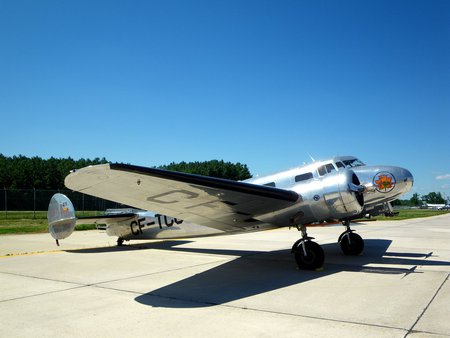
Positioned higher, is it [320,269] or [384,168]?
[384,168]

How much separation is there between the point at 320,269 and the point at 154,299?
14.0ft

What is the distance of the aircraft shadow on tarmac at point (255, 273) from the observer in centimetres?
634

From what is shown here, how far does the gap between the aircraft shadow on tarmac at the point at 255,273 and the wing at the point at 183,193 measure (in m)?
1.38

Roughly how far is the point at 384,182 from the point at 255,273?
378 cm

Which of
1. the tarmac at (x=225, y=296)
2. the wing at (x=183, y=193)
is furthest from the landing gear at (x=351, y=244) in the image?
the wing at (x=183, y=193)

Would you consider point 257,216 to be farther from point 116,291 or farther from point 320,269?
point 116,291

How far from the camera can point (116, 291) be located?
6973 mm

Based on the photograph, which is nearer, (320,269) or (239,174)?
(320,269)

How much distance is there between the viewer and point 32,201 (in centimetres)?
3198

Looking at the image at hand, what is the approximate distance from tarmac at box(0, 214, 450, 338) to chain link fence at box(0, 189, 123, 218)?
2253 centimetres

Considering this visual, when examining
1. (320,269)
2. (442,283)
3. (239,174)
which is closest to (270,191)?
(320,269)

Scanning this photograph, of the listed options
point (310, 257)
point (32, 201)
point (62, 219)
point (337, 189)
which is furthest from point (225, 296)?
point (32, 201)

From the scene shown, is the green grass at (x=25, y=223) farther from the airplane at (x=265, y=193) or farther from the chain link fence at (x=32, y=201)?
the airplane at (x=265, y=193)

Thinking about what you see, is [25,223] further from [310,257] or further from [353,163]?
[353,163]
